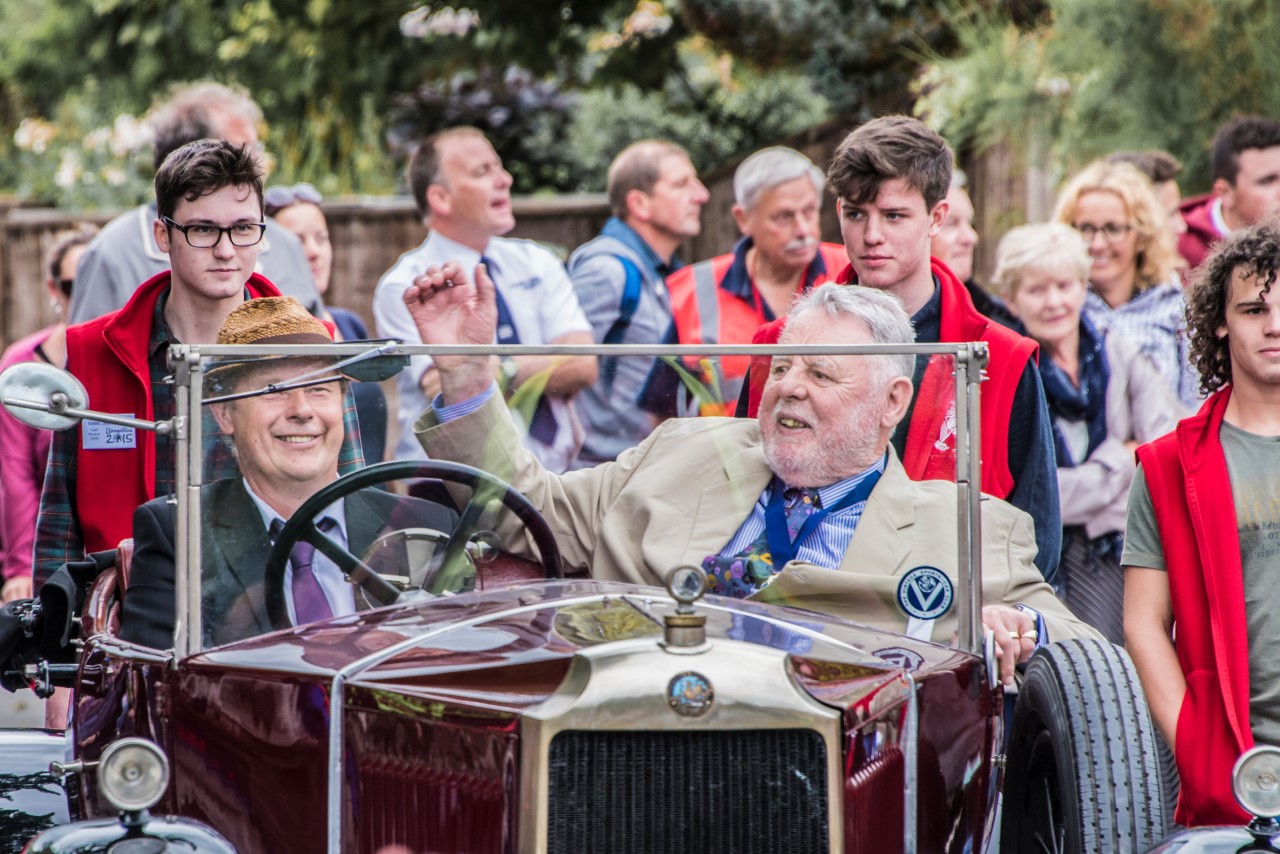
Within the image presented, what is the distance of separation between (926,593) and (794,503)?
1.14 ft

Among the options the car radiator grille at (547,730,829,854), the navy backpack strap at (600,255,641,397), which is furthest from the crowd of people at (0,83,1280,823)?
the navy backpack strap at (600,255,641,397)

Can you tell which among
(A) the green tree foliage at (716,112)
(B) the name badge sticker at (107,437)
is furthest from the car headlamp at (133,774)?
(A) the green tree foliage at (716,112)

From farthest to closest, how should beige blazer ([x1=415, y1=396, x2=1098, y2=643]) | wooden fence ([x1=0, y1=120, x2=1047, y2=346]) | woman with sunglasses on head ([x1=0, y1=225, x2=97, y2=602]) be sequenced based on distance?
wooden fence ([x1=0, y1=120, x2=1047, y2=346]) < woman with sunglasses on head ([x1=0, y1=225, x2=97, y2=602]) < beige blazer ([x1=415, y1=396, x2=1098, y2=643])

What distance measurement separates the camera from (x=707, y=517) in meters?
3.47

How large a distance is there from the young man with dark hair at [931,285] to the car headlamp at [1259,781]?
1165mm

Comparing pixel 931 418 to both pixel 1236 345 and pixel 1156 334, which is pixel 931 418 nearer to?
pixel 1236 345

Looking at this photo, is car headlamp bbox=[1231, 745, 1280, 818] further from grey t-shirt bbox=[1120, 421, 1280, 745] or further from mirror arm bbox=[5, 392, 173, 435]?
mirror arm bbox=[5, 392, 173, 435]

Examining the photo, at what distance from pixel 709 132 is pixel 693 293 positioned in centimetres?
491

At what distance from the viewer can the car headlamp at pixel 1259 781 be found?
283cm

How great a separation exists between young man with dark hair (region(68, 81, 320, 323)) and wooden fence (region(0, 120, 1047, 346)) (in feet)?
13.2

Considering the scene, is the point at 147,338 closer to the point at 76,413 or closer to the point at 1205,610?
the point at 76,413

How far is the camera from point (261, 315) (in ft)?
11.6

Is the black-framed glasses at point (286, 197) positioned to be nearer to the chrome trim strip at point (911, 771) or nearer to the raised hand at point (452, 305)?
the raised hand at point (452, 305)

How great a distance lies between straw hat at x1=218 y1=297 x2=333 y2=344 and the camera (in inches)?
137
